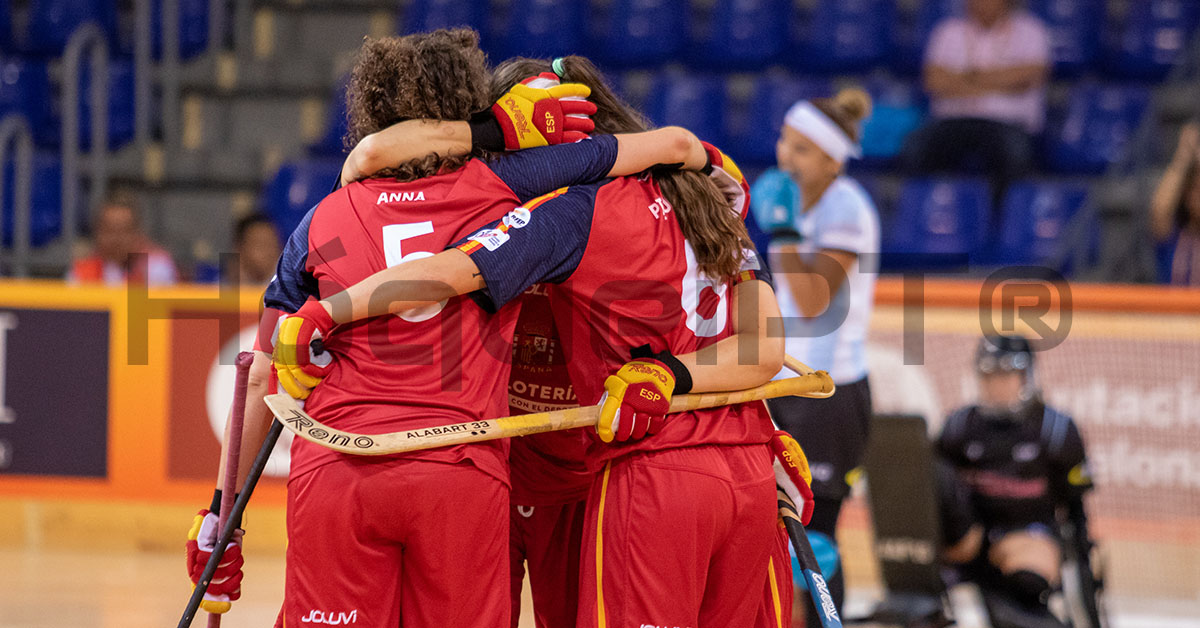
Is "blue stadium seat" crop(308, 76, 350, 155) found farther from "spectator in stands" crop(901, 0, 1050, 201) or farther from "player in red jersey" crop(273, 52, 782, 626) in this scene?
"player in red jersey" crop(273, 52, 782, 626)

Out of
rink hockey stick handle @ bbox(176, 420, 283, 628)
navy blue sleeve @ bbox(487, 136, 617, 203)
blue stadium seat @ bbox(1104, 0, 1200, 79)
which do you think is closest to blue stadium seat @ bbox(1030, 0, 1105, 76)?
blue stadium seat @ bbox(1104, 0, 1200, 79)

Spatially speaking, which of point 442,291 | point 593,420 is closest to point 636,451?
point 593,420

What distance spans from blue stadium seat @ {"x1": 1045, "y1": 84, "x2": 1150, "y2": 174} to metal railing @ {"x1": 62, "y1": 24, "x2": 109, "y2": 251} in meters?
6.81

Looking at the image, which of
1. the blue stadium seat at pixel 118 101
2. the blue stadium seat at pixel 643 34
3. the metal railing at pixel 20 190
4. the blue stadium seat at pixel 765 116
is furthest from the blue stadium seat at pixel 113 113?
the blue stadium seat at pixel 765 116

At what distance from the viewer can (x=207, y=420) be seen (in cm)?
744

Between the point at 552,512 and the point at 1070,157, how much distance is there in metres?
6.86

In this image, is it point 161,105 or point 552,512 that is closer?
point 552,512

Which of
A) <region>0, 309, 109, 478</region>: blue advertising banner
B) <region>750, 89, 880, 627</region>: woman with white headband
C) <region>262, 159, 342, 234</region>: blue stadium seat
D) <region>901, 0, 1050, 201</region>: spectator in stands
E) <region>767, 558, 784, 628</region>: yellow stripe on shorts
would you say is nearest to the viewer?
<region>767, 558, 784, 628</region>: yellow stripe on shorts

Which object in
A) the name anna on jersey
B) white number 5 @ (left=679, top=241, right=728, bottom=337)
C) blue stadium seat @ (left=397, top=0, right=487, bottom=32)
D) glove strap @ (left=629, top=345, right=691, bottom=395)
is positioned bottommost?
glove strap @ (left=629, top=345, right=691, bottom=395)

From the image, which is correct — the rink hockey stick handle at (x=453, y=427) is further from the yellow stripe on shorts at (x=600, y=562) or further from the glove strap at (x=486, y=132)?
the glove strap at (x=486, y=132)

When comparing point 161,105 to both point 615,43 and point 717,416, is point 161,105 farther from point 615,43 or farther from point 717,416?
point 717,416

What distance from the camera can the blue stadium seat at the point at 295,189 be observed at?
9500 millimetres

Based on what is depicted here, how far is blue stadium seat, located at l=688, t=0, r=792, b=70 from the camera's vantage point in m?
10.2

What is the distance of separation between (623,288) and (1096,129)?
7.28m
